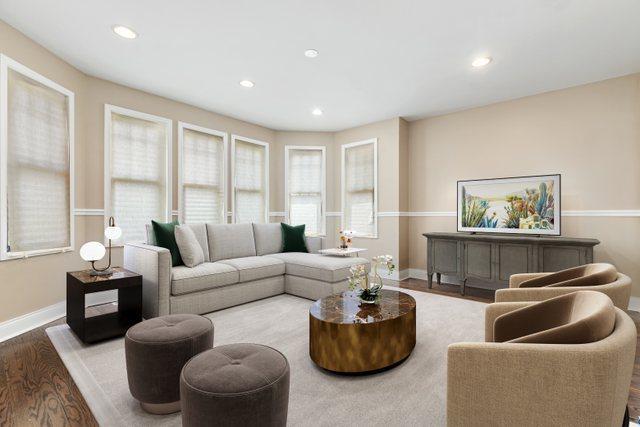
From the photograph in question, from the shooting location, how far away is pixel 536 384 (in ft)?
3.31

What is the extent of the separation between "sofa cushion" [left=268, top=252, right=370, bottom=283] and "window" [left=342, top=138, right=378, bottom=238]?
166 centimetres

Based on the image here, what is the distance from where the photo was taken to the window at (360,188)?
5684mm

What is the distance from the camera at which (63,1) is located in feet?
8.19

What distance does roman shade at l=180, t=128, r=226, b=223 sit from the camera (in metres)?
4.78

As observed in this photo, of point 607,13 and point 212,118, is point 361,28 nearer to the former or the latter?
point 607,13

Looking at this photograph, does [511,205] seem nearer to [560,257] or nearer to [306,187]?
[560,257]

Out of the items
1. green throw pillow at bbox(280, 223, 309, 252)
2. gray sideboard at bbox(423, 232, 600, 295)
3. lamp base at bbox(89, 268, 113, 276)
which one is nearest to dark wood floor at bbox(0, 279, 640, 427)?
lamp base at bbox(89, 268, 113, 276)

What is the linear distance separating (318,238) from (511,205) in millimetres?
2779

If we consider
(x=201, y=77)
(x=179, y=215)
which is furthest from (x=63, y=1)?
(x=179, y=215)

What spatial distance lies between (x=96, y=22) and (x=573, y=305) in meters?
3.96

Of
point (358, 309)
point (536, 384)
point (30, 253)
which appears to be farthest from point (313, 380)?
point (30, 253)

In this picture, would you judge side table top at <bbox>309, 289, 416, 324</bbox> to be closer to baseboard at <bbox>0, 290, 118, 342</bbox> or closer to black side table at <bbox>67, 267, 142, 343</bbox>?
black side table at <bbox>67, 267, 142, 343</bbox>

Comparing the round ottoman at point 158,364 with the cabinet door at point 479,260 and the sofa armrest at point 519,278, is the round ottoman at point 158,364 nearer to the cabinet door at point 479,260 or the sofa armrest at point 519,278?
the sofa armrest at point 519,278

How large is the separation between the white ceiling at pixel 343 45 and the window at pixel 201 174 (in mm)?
623
